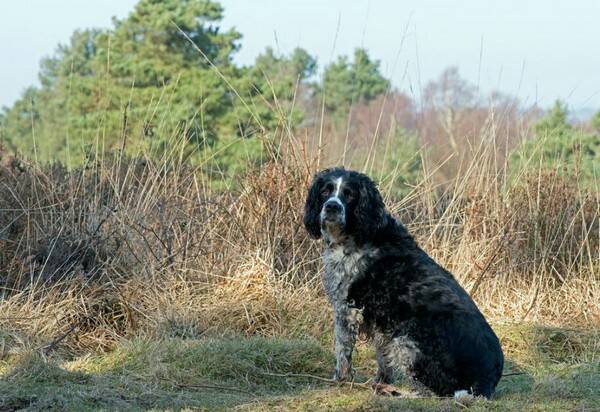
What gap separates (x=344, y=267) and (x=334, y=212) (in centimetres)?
40

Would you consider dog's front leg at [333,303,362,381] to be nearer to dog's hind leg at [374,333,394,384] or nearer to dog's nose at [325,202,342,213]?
dog's hind leg at [374,333,394,384]

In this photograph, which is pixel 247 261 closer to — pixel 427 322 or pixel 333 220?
pixel 333 220

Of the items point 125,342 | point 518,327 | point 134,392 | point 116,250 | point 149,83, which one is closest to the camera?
point 134,392

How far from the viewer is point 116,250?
939 cm

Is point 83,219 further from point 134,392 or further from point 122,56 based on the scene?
point 122,56

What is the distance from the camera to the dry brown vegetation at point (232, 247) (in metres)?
8.66

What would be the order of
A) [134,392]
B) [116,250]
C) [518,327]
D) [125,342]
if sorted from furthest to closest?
[116,250] < [518,327] < [125,342] < [134,392]

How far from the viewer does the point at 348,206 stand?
700 cm

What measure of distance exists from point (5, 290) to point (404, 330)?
13.4 feet

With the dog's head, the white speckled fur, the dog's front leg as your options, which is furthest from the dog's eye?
the dog's front leg

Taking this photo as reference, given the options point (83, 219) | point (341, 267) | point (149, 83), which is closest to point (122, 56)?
point (149, 83)

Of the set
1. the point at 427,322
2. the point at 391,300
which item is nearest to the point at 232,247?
the point at 391,300

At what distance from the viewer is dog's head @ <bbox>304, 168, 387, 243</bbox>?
6.94 metres

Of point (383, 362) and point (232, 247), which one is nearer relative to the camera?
point (383, 362)
